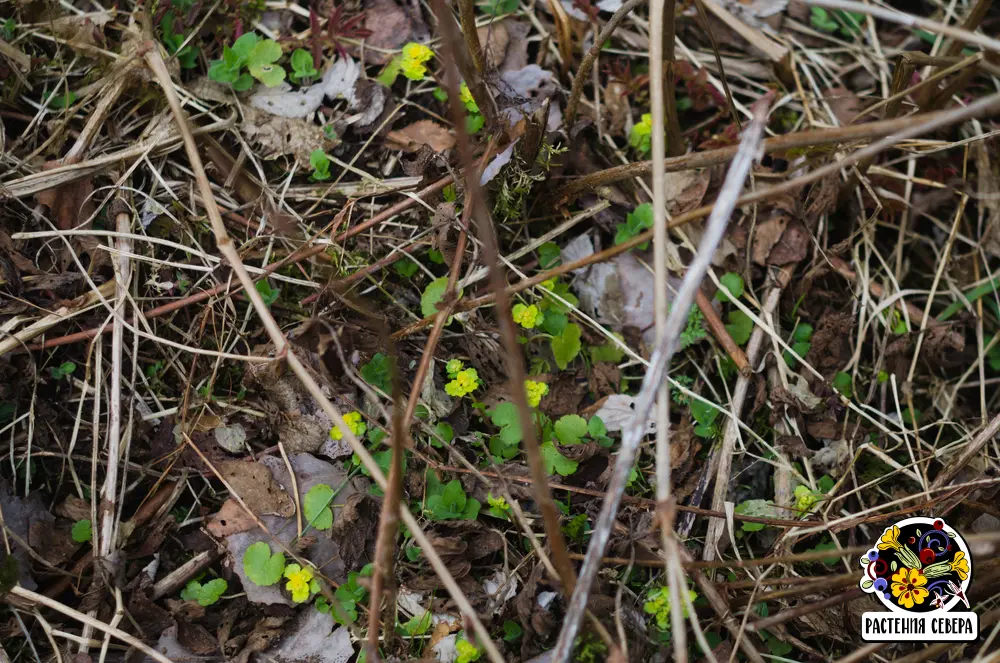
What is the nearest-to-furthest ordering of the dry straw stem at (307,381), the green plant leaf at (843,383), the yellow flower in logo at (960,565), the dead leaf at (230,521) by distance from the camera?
the dry straw stem at (307,381) → the yellow flower in logo at (960,565) → the dead leaf at (230,521) → the green plant leaf at (843,383)

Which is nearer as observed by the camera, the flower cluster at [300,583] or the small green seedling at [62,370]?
the flower cluster at [300,583]

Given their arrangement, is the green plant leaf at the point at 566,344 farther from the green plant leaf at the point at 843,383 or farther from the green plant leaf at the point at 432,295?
the green plant leaf at the point at 843,383

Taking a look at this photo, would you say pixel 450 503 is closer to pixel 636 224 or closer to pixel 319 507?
pixel 319 507

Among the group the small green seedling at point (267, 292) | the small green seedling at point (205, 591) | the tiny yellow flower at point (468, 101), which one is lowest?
the small green seedling at point (205, 591)

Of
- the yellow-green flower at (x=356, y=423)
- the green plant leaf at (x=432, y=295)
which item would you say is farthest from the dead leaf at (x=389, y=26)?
the yellow-green flower at (x=356, y=423)

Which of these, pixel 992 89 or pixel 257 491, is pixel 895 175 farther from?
pixel 257 491

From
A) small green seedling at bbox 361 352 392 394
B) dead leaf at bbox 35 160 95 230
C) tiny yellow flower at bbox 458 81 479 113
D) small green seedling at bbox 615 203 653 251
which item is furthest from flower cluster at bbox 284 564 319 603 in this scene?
tiny yellow flower at bbox 458 81 479 113
